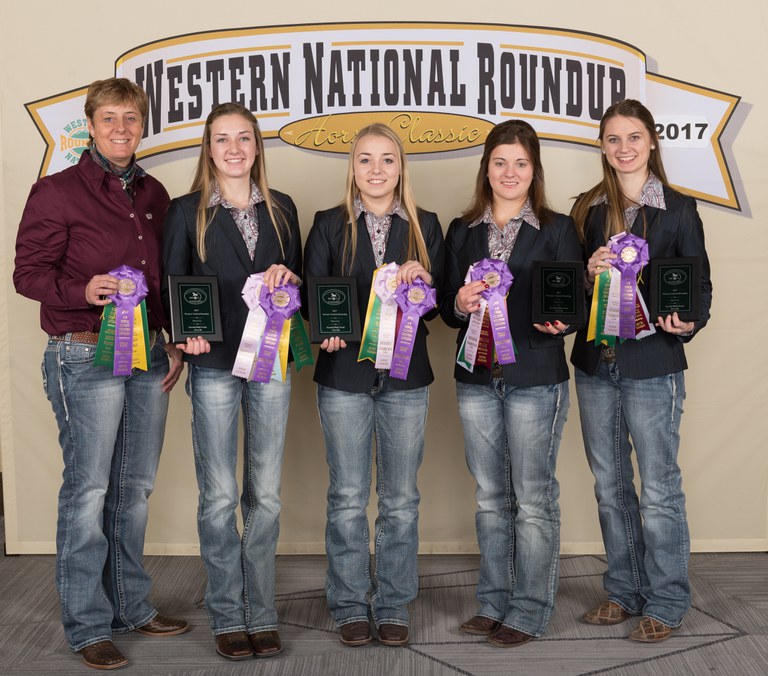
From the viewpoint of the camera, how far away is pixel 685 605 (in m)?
2.57

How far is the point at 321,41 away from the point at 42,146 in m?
1.12

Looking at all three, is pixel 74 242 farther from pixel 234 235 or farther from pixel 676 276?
pixel 676 276

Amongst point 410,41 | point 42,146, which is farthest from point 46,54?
point 410,41

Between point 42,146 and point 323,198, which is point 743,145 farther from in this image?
point 42,146

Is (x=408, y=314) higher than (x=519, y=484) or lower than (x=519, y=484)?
higher

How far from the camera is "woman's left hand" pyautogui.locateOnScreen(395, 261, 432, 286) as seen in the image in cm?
236

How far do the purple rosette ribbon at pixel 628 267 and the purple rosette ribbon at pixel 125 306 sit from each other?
1.32m

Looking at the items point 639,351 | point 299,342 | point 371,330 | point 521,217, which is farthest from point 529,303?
point 299,342

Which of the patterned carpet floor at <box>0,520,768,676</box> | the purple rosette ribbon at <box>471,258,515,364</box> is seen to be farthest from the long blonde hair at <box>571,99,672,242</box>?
the patterned carpet floor at <box>0,520,768,676</box>

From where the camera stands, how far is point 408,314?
239 cm

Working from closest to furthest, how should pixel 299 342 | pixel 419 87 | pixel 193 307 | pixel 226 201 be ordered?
pixel 193 307 → pixel 226 201 → pixel 299 342 → pixel 419 87

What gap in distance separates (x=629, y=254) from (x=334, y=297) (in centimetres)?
83

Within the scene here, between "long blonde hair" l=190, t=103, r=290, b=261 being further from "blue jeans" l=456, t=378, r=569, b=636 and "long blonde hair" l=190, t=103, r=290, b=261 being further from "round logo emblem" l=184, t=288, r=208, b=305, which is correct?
"blue jeans" l=456, t=378, r=569, b=636

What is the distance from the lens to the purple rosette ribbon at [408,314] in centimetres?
238
